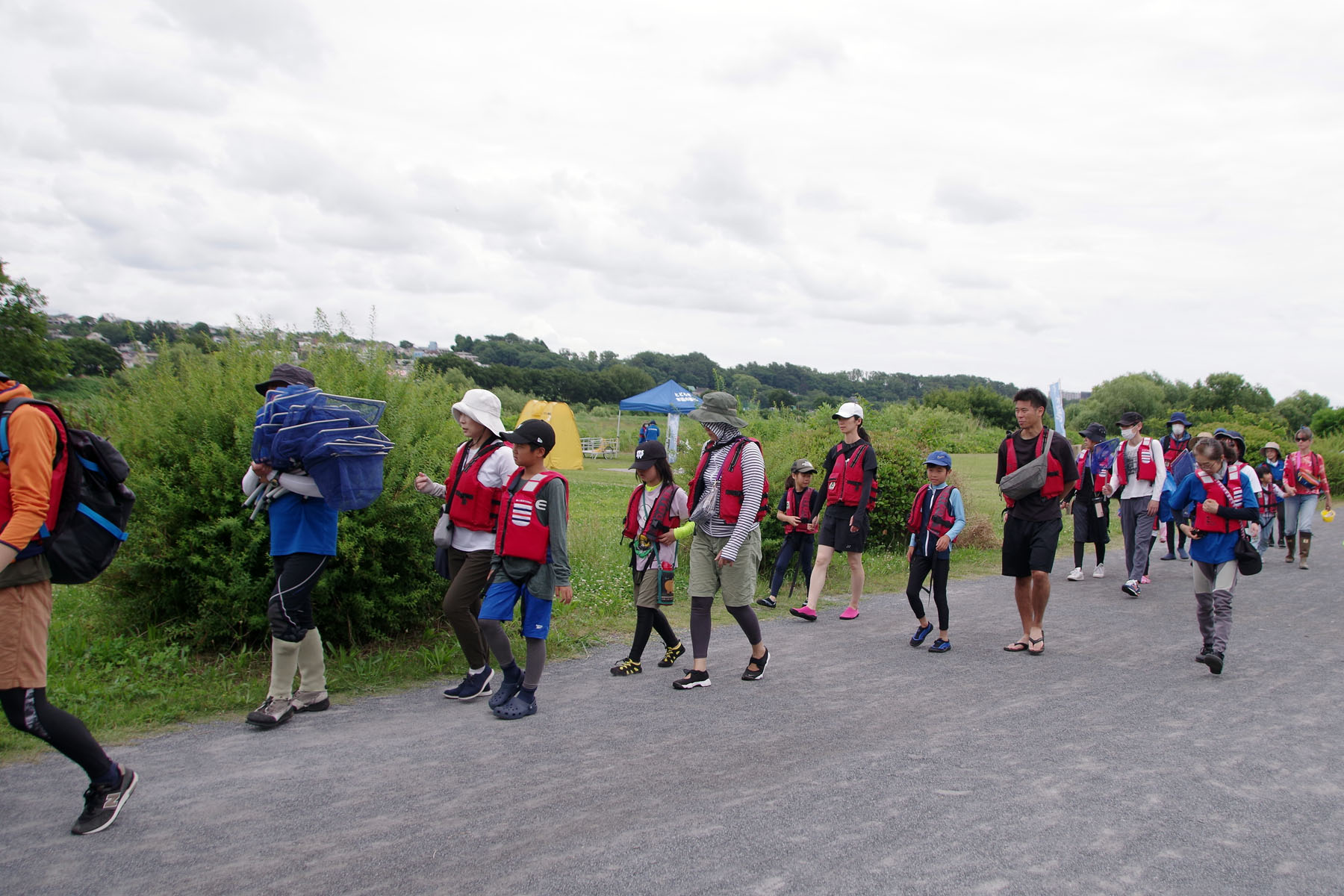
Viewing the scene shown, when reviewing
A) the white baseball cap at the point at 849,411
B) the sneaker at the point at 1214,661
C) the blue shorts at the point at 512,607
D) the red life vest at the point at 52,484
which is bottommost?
the sneaker at the point at 1214,661

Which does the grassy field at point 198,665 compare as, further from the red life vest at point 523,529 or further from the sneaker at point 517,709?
the red life vest at point 523,529

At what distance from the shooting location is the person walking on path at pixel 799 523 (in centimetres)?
917

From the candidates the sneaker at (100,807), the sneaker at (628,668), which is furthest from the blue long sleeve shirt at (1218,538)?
the sneaker at (100,807)

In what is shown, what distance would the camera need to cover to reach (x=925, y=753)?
4.57 meters

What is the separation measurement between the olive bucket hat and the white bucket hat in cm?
140

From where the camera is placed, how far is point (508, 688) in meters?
5.14

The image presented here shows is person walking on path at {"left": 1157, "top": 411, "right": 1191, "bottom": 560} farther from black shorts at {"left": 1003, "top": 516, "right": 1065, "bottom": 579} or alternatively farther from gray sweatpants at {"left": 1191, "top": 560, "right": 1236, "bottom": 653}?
black shorts at {"left": 1003, "top": 516, "right": 1065, "bottom": 579}

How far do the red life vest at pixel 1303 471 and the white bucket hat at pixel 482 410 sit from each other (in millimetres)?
12689

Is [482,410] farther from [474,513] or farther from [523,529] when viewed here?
[523,529]

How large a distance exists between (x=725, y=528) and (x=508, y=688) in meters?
1.83

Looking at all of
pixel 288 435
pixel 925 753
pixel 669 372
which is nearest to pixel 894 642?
pixel 925 753

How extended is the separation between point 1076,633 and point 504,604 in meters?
5.51

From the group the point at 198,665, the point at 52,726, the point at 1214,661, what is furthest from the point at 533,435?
the point at 1214,661

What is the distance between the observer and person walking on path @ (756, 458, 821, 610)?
30.1 ft
